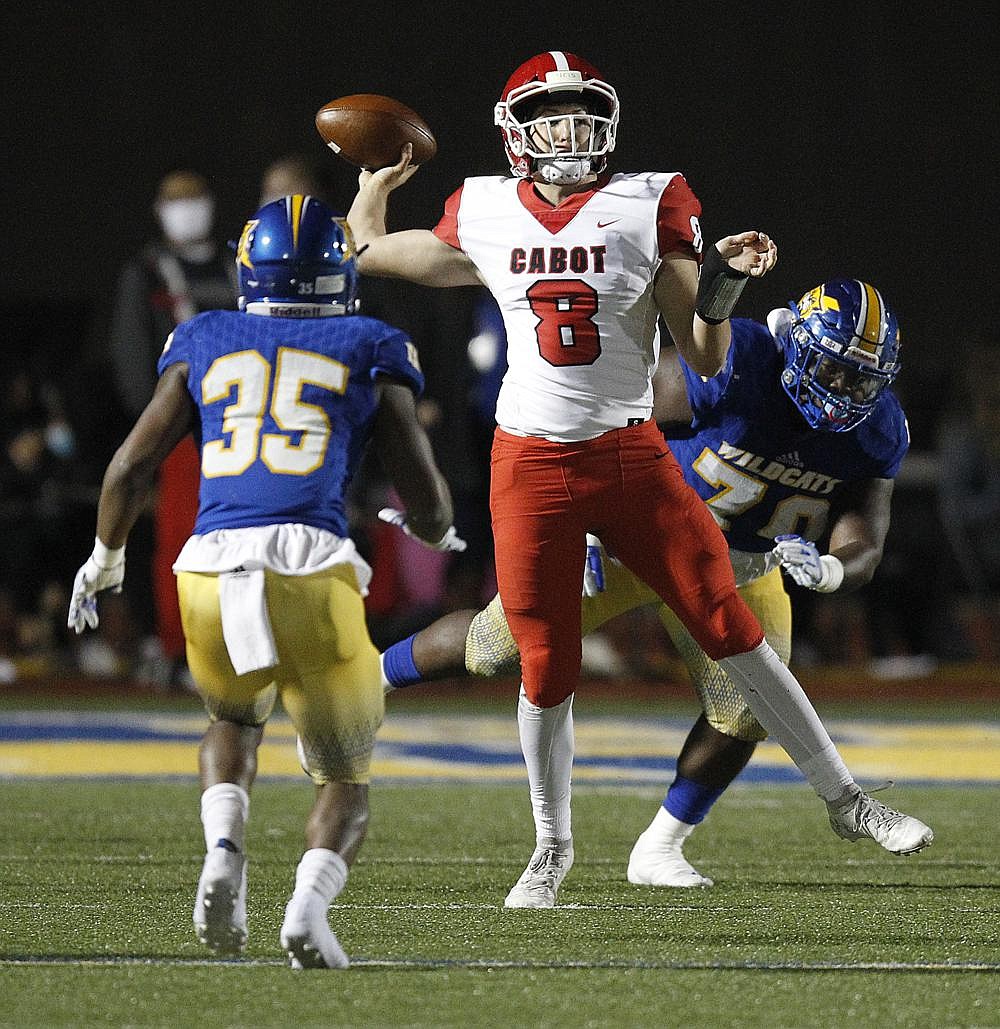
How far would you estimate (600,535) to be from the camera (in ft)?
11.1

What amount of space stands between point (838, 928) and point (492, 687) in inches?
214

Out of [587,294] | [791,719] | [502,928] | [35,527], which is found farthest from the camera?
[35,527]

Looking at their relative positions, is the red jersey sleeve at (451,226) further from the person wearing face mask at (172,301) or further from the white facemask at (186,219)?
the white facemask at (186,219)

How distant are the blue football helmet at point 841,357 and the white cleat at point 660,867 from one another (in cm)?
91

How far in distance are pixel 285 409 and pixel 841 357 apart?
1.29 meters

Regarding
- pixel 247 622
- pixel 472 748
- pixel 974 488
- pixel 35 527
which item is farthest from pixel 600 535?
pixel 974 488

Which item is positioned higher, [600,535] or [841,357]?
[841,357]

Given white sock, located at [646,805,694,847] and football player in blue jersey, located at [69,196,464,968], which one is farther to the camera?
white sock, located at [646,805,694,847]

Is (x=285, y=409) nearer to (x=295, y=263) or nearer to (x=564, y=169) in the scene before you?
(x=295, y=263)

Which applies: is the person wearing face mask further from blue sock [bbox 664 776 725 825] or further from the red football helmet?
the red football helmet

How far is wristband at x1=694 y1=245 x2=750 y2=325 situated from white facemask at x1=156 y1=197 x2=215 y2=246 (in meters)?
3.48

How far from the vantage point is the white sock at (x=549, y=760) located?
3.45 meters

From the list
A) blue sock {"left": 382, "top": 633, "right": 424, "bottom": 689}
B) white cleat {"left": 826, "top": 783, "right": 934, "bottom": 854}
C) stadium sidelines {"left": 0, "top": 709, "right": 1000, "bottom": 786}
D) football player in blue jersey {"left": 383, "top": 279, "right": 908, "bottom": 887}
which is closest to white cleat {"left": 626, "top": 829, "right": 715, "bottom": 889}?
football player in blue jersey {"left": 383, "top": 279, "right": 908, "bottom": 887}

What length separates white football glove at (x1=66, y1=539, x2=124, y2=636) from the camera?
296 cm
